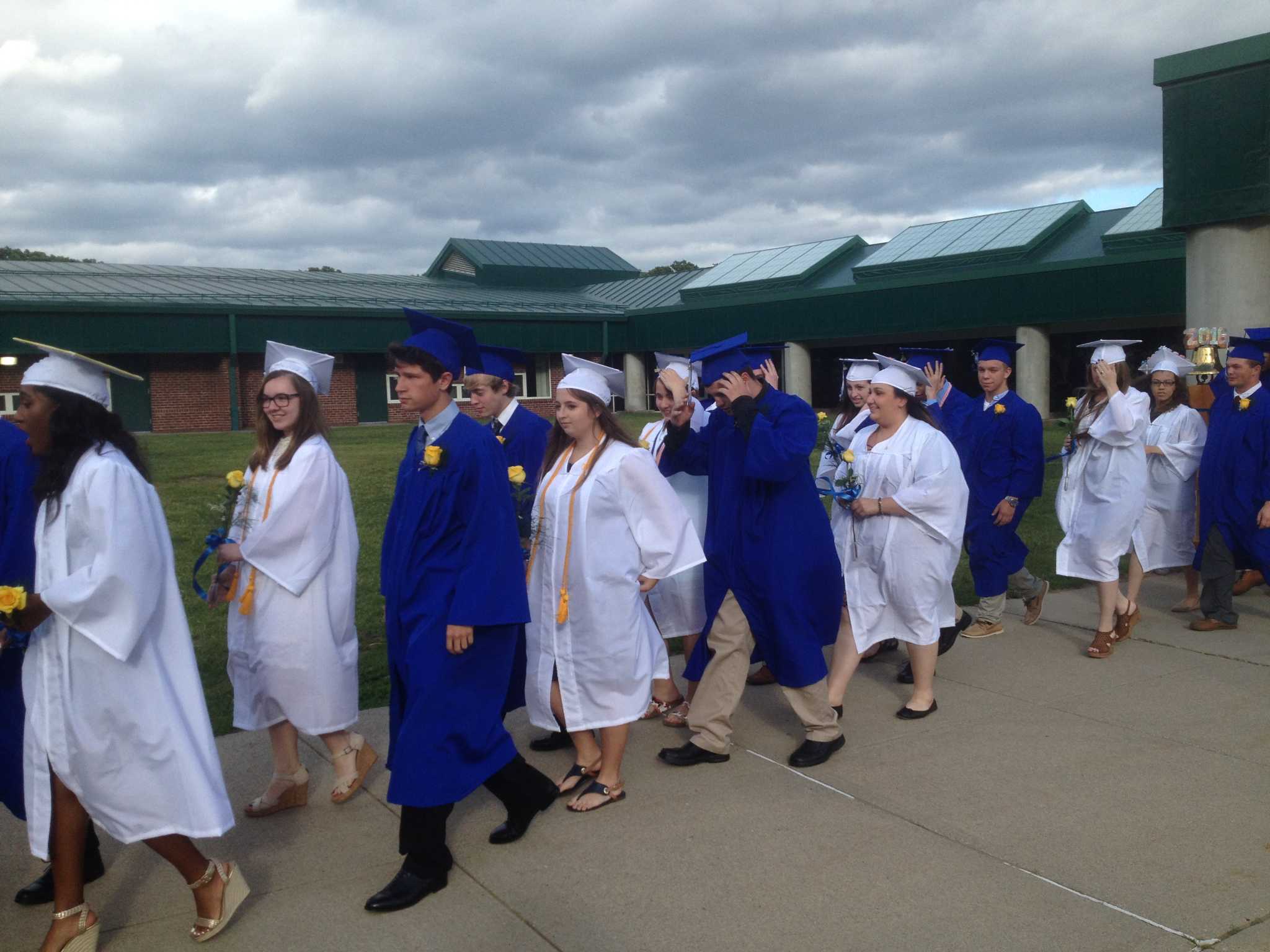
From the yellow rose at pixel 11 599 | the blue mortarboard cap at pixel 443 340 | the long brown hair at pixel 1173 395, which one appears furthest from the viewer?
the long brown hair at pixel 1173 395

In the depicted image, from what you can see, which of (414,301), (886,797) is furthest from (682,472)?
(414,301)

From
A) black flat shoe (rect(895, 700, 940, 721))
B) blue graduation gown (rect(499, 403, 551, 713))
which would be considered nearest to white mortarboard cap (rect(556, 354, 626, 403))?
blue graduation gown (rect(499, 403, 551, 713))

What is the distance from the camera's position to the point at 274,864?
14.1ft

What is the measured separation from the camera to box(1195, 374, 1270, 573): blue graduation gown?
25.2 feet

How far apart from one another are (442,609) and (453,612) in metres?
0.06

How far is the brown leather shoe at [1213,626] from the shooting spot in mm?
7867

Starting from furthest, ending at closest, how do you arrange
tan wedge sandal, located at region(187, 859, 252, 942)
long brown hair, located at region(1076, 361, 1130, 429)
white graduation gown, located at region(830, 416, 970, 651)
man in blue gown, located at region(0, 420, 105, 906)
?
long brown hair, located at region(1076, 361, 1130, 429) < white graduation gown, located at region(830, 416, 970, 651) < man in blue gown, located at region(0, 420, 105, 906) < tan wedge sandal, located at region(187, 859, 252, 942)

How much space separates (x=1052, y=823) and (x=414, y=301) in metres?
34.2

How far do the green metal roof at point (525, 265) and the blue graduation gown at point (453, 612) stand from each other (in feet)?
132

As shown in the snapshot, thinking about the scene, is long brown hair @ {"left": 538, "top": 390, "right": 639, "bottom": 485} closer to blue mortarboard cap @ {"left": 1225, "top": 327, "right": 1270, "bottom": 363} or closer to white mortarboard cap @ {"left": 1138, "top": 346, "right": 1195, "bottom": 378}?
blue mortarboard cap @ {"left": 1225, "top": 327, "right": 1270, "bottom": 363}

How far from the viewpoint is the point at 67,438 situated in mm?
3512

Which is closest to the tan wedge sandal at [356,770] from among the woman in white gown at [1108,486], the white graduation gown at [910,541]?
the white graduation gown at [910,541]

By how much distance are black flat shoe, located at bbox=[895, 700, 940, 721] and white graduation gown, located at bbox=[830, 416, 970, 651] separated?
0.36m

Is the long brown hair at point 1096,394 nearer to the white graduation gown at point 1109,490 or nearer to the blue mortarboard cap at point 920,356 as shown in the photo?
the white graduation gown at point 1109,490
